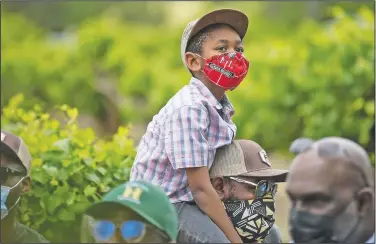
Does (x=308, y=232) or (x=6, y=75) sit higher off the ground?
(x=6, y=75)

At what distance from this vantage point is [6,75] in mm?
18234

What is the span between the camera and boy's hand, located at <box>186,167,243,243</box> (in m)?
4.59

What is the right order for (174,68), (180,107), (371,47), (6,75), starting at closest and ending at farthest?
(180,107)
(371,47)
(6,75)
(174,68)

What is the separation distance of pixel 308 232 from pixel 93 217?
859 millimetres

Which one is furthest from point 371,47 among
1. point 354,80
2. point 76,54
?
point 76,54

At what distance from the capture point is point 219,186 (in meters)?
4.85

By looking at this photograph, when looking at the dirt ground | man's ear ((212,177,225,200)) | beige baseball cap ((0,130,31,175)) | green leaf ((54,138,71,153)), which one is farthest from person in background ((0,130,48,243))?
the dirt ground

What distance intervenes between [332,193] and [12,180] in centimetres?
151

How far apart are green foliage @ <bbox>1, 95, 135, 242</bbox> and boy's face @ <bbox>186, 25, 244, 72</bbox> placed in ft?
5.16

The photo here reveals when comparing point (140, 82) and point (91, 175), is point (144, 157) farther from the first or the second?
point (140, 82)

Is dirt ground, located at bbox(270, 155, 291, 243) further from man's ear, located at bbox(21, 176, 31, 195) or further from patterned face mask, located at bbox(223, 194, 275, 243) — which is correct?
man's ear, located at bbox(21, 176, 31, 195)

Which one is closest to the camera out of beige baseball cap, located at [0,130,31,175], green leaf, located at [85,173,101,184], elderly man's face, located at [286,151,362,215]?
elderly man's face, located at [286,151,362,215]

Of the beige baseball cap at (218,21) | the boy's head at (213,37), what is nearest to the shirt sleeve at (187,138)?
the boy's head at (213,37)

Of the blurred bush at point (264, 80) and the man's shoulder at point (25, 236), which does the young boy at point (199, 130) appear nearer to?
the man's shoulder at point (25, 236)
